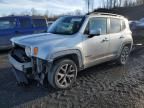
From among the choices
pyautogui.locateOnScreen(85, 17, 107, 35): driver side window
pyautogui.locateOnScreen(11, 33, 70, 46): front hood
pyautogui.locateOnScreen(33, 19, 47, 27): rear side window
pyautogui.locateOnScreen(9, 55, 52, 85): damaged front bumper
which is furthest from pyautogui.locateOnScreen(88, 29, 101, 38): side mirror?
pyautogui.locateOnScreen(33, 19, 47, 27): rear side window

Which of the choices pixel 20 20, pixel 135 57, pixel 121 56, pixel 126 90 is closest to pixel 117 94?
pixel 126 90

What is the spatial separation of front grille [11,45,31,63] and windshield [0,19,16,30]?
4.76m

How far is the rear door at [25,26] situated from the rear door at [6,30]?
31 centimetres

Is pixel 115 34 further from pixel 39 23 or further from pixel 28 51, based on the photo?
pixel 39 23

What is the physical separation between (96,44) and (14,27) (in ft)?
18.2

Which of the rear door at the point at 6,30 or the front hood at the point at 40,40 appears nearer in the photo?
the front hood at the point at 40,40

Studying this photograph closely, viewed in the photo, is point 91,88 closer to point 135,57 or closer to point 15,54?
point 15,54

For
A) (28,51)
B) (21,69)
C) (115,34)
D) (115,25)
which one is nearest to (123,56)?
(115,34)

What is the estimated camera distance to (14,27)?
33.1ft

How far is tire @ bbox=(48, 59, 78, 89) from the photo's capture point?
4.94 metres

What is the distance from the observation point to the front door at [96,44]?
5.70 meters

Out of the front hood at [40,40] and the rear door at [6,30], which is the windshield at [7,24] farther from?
the front hood at [40,40]

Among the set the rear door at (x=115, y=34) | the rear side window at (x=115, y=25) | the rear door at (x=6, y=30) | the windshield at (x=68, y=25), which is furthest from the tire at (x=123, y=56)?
the rear door at (x=6, y=30)

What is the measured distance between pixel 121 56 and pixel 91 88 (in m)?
2.58
